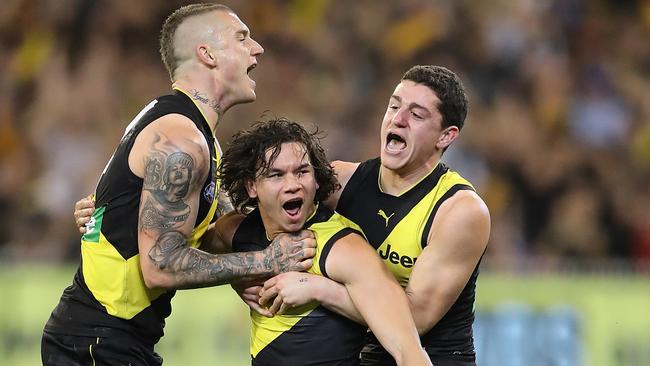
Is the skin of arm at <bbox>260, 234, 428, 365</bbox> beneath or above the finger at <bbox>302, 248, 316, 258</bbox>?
beneath

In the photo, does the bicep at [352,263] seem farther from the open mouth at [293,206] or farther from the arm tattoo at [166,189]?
the arm tattoo at [166,189]

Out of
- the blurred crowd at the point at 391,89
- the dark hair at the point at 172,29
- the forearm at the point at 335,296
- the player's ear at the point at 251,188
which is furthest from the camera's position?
the blurred crowd at the point at 391,89

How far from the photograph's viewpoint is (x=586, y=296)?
8727mm

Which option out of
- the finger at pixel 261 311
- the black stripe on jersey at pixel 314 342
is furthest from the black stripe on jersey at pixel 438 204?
the finger at pixel 261 311

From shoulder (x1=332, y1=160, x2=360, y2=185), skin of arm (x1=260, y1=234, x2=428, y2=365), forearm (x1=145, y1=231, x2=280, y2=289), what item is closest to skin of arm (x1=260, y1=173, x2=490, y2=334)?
forearm (x1=145, y1=231, x2=280, y2=289)

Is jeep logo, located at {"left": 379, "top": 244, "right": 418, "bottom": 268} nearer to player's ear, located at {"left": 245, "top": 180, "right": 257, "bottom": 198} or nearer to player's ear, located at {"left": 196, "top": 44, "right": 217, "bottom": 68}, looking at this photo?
player's ear, located at {"left": 245, "top": 180, "right": 257, "bottom": 198}

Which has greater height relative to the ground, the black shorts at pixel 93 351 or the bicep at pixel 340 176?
the bicep at pixel 340 176

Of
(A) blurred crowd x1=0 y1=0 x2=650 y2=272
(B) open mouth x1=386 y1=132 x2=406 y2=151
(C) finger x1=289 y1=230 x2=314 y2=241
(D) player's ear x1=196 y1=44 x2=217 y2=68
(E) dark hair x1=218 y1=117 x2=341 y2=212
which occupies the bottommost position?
(C) finger x1=289 y1=230 x2=314 y2=241

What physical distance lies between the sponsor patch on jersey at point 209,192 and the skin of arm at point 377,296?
0.63 m

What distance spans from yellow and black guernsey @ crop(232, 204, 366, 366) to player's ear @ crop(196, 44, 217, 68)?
0.94 m

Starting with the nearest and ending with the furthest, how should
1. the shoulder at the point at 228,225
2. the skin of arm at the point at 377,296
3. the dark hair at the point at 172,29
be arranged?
the skin of arm at the point at 377,296, the shoulder at the point at 228,225, the dark hair at the point at 172,29

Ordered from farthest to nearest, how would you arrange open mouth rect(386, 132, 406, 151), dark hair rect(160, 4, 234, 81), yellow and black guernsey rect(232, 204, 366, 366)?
dark hair rect(160, 4, 234, 81)
open mouth rect(386, 132, 406, 151)
yellow and black guernsey rect(232, 204, 366, 366)

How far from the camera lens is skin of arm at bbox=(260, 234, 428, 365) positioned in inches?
184

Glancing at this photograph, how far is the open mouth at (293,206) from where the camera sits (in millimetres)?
4930
